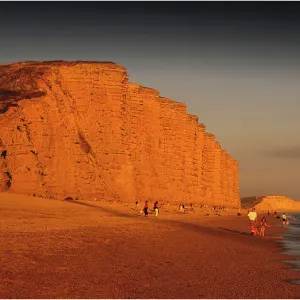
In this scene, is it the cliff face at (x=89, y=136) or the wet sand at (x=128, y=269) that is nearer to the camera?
the wet sand at (x=128, y=269)

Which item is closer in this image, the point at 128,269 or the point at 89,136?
the point at 128,269

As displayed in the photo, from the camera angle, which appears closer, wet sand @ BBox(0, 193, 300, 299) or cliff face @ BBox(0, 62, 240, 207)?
wet sand @ BBox(0, 193, 300, 299)

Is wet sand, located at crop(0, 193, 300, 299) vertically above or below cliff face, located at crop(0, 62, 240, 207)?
below

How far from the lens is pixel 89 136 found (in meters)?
55.2

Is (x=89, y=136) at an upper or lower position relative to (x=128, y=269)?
upper

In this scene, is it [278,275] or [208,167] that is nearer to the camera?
[278,275]

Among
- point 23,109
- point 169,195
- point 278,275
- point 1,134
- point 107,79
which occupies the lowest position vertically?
point 278,275

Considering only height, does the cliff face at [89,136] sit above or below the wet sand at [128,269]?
above

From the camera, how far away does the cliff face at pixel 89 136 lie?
45.6 metres

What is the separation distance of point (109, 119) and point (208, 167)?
4187cm

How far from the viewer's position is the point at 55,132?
4903 cm

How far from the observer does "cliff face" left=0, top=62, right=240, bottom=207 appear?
45.6 meters

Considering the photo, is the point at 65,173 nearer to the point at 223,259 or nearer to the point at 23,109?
the point at 23,109

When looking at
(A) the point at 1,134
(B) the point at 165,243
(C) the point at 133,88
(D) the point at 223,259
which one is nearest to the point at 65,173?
(A) the point at 1,134
